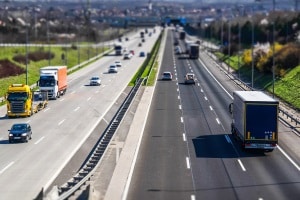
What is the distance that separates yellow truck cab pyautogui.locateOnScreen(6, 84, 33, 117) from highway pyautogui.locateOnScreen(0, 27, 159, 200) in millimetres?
725

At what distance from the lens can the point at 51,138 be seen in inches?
1689

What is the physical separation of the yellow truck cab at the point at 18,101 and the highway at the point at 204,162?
9706mm

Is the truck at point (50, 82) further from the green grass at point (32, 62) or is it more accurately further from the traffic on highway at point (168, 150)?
the green grass at point (32, 62)

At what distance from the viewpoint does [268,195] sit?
27109mm

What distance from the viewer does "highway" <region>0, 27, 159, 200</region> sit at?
31.0m

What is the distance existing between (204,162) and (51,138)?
12796mm

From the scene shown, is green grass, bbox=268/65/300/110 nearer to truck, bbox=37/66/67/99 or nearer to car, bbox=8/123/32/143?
truck, bbox=37/66/67/99

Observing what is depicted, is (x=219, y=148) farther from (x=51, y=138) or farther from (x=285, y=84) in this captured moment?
(x=285, y=84)

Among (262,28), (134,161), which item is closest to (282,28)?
(262,28)

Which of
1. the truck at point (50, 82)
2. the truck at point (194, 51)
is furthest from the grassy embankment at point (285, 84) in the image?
the truck at point (194, 51)

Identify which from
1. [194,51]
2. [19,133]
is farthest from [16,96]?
[194,51]

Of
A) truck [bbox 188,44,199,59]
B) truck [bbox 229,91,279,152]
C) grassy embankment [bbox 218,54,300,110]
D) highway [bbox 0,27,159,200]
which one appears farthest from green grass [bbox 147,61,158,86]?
truck [bbox 229,91,279,152]

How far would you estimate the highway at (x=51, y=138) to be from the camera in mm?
30984

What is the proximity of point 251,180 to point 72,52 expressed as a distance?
12337cm
